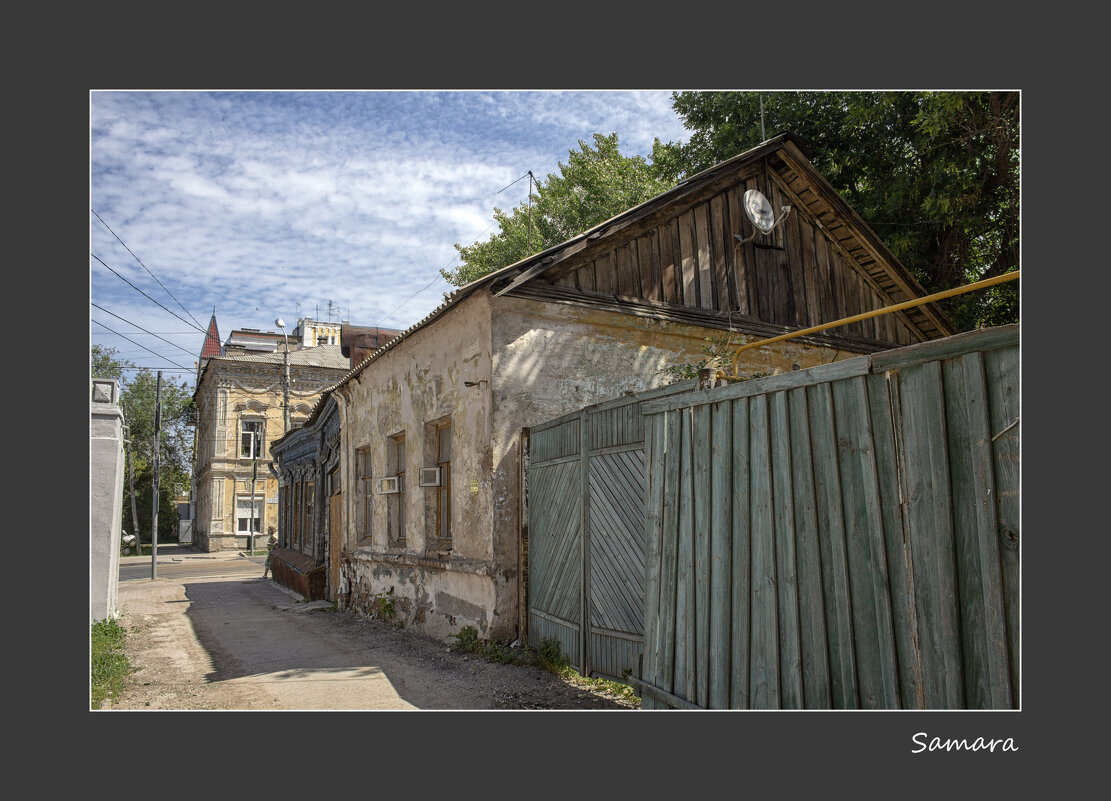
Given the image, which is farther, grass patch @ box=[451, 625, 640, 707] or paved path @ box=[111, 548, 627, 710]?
paved path @ box=[111, 548, 627, 710]

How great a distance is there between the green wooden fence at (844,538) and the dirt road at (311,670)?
2009mm

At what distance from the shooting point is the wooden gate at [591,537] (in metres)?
6.30

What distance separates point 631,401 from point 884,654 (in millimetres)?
3283

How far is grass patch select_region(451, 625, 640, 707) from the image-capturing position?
6.38 m

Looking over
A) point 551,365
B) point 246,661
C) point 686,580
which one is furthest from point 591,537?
point 246,661

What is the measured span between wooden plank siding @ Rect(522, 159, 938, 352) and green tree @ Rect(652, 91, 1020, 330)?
1.44 metres

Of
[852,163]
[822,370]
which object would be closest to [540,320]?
[822,370]

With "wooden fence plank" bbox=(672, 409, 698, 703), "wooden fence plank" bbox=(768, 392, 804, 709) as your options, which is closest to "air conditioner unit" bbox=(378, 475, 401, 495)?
"wooden fence plank" bbox=(672, 409, 698, 703)

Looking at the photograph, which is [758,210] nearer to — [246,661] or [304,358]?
[246,661]

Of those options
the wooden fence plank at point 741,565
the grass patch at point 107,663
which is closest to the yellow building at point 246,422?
the grass patch at point 107,663

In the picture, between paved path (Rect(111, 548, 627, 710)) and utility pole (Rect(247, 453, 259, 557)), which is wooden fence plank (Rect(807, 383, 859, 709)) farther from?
utility pole (Rect(247, 453, 259, 557))

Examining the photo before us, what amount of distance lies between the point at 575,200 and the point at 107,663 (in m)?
18.8

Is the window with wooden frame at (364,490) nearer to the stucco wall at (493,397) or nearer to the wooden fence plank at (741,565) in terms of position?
the stucco wall at (493,397)

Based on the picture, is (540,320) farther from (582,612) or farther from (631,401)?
(582,612)
